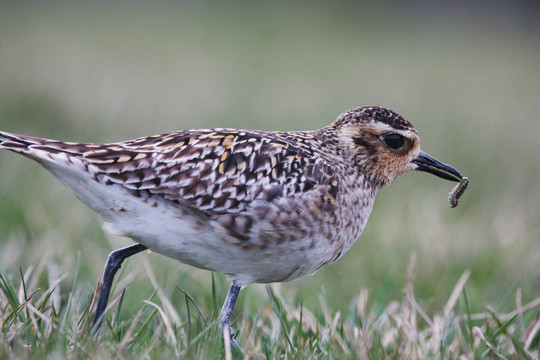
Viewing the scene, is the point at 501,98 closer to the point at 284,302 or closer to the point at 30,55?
the point at 30,55

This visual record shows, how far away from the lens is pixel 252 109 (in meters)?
12.2

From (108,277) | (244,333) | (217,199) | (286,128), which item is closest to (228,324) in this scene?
(244,333)

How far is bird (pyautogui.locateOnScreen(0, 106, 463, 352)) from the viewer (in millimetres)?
3996

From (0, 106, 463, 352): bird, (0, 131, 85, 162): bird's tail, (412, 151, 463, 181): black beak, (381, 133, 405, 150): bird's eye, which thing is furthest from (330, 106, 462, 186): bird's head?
(0, 131, 85, 162): bird's tail

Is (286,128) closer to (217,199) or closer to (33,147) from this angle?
(217,199)

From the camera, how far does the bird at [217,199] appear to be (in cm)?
400

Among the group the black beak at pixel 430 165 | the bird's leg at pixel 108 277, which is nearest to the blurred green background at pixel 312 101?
the bird's leg at pixel 108 277

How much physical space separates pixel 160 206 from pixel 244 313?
1261mm

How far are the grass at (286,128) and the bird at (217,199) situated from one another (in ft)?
0.96

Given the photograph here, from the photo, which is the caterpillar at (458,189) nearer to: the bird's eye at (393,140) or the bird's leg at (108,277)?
the bird's eye at (393,140)

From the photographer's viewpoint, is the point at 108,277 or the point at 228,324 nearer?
the point at 228,324

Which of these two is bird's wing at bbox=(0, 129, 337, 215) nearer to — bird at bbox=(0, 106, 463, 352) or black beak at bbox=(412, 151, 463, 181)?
bird at bbox=(0, 106, 463, 352)

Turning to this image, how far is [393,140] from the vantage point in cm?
476

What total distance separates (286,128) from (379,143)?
20.5 feet
